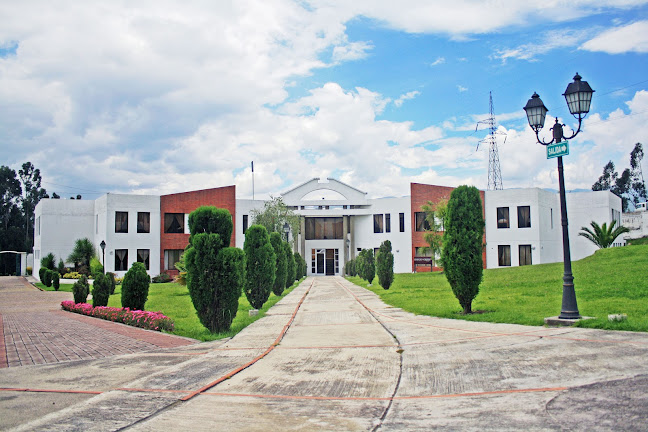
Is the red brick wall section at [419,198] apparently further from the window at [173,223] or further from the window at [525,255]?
the window at [173,223]

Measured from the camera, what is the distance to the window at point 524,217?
137 ft

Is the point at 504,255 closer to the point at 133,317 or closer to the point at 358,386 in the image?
the point at 133,317

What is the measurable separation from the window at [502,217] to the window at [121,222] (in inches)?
1218

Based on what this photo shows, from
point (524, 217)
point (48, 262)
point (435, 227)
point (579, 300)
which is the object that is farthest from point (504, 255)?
point (48, 262)

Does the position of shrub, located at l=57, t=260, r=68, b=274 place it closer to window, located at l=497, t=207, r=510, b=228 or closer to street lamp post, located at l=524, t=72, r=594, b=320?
window, located at l=497, t=207, r=510, b=228

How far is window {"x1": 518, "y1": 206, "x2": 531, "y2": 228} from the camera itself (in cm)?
4184

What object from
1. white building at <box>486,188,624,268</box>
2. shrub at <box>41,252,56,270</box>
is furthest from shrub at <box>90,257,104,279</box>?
white building at <box>486,188,624,268</box>

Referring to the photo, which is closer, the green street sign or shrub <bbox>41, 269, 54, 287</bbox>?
the green street sign

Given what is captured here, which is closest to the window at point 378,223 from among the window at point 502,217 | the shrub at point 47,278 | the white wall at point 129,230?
the window at point 502,217

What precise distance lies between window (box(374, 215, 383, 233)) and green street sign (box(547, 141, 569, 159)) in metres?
36.5

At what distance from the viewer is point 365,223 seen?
158 ft

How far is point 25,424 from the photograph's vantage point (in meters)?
4.52

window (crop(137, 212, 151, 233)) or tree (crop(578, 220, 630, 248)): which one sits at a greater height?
window (crop(137, 212, 151, 233))

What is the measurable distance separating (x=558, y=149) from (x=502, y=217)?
34.5 meters
